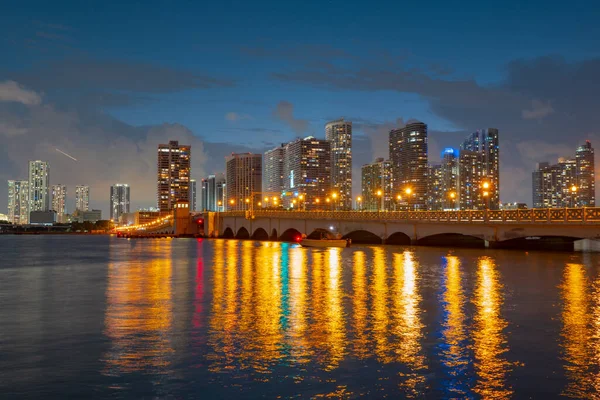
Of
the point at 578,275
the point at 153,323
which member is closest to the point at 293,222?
the point at 578,275

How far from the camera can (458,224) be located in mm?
82750

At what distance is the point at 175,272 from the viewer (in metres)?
51.3

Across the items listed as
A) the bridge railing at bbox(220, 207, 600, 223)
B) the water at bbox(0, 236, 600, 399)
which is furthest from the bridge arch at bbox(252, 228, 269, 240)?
the water at bbox(0, 236, 600, 399)

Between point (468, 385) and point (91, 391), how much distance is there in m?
10.1

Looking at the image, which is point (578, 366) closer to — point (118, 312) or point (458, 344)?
point (458, 344)

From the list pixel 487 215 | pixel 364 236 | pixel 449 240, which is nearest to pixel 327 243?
pixel 487 215

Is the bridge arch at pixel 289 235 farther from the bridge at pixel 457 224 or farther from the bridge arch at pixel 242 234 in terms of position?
the bridge arch at pixel 242 234

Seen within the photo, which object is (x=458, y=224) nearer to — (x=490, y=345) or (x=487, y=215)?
(x=487, y=215)

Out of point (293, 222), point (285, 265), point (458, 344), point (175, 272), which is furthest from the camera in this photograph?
point (293, 222)

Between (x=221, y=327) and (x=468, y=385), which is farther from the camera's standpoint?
(x=221, y=327)

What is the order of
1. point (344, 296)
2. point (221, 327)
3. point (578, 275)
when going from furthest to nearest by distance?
1. point (578, 275)
2. point (344, 296)
3. point (221, 327)

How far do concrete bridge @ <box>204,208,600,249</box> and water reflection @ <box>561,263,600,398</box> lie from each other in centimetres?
3388

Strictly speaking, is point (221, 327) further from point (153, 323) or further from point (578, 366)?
point (578, 366)

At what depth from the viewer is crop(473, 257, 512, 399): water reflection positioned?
49.2 ft
